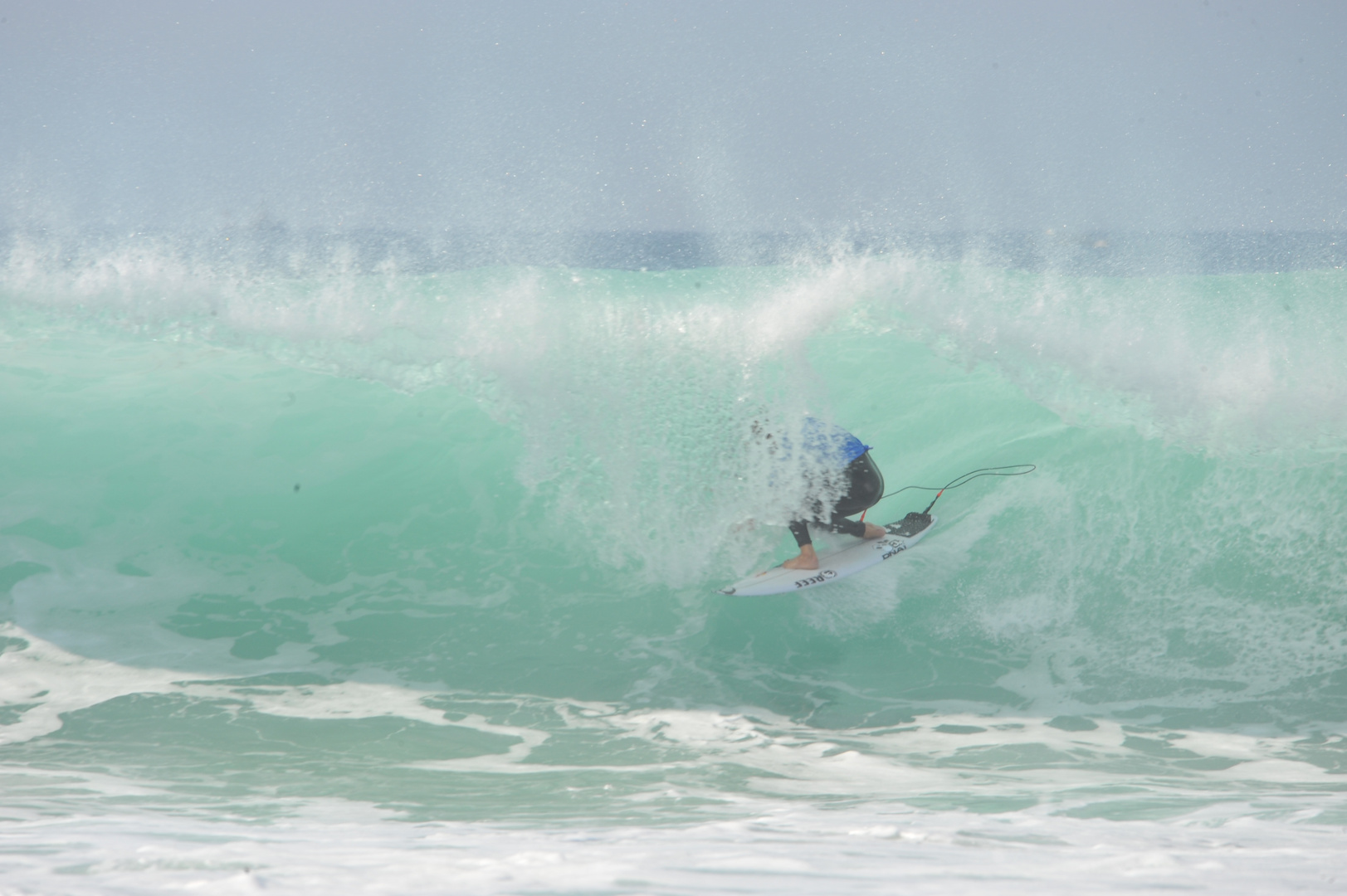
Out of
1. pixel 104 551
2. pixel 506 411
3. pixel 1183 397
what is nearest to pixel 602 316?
pixel 506 411

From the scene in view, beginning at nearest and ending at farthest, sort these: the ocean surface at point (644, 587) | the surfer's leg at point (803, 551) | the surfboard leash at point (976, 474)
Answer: the ocean surface at point (644, 587), the surfer's leg at point (803, 551), the surfboard leash at point (976, 474)

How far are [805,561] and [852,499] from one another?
53 cm

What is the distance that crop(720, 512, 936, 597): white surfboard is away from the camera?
5.92m

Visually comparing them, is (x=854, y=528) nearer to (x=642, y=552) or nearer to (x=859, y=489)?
(x=859, y=489)

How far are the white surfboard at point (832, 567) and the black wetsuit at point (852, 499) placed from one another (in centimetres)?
19

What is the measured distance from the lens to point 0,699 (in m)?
5.01

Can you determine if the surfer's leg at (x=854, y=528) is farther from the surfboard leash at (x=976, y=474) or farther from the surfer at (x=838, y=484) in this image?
Answer: the surfboard leash at (x=976, y=474)

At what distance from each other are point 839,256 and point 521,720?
20.2ft

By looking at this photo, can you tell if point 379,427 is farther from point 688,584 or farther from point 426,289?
point 688,584

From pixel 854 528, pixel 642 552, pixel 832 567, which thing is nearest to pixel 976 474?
pixel 854 528

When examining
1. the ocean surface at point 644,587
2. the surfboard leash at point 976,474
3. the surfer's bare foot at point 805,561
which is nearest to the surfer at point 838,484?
the surfer's bare foot at point 805,561

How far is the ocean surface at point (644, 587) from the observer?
333 centimetres

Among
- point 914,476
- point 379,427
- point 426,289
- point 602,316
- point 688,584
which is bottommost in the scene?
point 688,584

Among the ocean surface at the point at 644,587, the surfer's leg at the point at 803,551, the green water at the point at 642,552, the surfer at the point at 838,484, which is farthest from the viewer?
the surfer's leg at the point at 803,551
